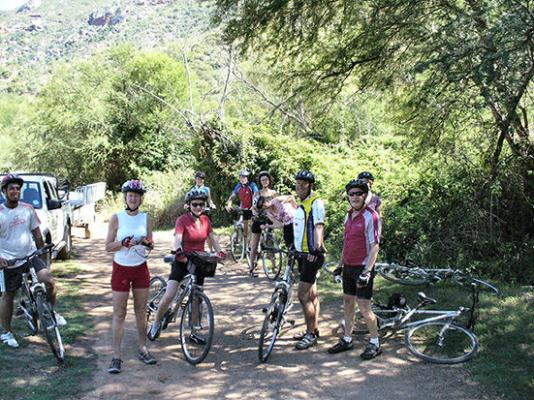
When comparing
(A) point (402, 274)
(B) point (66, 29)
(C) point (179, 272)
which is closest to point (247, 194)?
(A) point (402, 274)

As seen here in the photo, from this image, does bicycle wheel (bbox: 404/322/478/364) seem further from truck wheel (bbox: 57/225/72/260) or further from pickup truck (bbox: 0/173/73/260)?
truck wheel (bbox: 57/225/72/260)

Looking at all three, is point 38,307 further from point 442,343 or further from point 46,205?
point 46,205

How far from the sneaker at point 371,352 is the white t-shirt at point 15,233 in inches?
158

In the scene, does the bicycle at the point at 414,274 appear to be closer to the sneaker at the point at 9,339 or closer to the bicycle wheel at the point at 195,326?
the bicycle wheel at the point at 195,326

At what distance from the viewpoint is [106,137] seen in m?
29.2

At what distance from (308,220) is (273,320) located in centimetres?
123

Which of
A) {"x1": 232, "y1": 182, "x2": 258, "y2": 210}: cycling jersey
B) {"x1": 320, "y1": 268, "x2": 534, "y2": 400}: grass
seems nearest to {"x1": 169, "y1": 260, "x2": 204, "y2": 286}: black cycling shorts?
{"x1": 320, "y1": 268, "x2": 534, "y2": 400}: grass

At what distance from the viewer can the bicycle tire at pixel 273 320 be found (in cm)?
633

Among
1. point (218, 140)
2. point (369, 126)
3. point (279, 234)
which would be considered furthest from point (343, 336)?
A: point (369, 126)

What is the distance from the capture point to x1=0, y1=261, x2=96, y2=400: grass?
541 cm

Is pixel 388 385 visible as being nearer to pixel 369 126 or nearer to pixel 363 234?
pixel 363 234

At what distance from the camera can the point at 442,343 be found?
6.40m

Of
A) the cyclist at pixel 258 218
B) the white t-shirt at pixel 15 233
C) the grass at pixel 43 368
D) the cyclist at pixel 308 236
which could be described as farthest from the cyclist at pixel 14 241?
the cyclist at pixel 258 218

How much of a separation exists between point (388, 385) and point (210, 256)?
2335 millimetres
